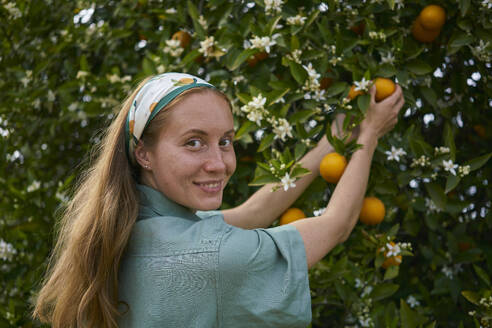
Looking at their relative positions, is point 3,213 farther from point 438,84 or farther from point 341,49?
point 438,84

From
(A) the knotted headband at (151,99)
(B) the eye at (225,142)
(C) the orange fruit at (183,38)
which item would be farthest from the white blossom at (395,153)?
(C) the orange fruit at (183,38)

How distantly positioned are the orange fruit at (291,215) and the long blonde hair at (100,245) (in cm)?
55

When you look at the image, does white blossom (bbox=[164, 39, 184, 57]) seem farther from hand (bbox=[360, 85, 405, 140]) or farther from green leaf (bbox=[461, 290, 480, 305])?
→ green leaf (bbox=[461, 290, 480, 305])

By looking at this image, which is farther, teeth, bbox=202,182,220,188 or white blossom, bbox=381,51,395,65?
white blossom, bbox=381,51,395,65

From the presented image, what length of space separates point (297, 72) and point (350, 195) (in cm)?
43

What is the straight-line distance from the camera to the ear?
1.38 metres

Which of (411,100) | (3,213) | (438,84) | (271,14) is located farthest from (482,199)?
(3,213)

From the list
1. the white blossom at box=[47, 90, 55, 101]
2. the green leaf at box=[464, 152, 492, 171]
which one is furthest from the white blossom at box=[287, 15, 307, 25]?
the white blossom at box=[47, 90, 55, 101]

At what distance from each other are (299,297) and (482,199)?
1.34 meters

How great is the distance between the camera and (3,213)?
93.4 inches

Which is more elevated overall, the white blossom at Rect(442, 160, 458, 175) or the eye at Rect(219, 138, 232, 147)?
the eye at Rect(219, 138, 232, 147)

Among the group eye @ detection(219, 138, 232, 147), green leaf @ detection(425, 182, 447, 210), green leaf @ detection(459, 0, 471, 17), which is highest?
green leaf @ detection(459, 0, 471, 17)

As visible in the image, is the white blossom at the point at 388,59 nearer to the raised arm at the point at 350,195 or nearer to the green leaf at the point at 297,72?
the raised arm at the point at 350,195

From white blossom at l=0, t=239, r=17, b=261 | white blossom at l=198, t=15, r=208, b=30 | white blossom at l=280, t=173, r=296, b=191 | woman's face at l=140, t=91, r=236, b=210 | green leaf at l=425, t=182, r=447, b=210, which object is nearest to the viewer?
woman's face at l=140, t=91, r=236, b=210
